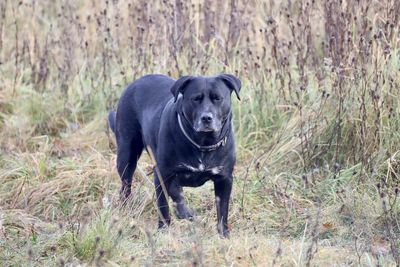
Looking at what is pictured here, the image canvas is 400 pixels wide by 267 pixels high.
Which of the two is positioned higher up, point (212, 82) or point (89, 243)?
point (212, 82)

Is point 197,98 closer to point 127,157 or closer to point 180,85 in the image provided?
point 180,85

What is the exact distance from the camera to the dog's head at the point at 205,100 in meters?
5.20

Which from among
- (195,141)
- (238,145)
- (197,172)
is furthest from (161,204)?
(238,145)

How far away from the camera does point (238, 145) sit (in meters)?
7.12

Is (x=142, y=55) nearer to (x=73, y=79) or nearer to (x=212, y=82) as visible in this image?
(x=73, y=79)

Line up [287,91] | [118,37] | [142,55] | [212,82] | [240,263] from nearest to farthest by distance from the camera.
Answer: [240,263]
[212,82]
[287,91]
[142,55]
[118,37]

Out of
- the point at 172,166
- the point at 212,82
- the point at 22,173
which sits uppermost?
the point at 212,82

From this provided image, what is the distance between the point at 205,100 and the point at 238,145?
1.86 metres

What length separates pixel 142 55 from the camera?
26.9 feet

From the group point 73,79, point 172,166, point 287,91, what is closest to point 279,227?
point 172,166

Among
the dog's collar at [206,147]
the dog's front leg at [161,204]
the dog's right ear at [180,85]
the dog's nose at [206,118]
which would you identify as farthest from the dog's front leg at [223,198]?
the dog's right ear at [180,85]

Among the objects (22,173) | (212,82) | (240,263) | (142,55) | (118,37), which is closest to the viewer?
(240,263)

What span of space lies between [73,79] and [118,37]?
0.67 metres

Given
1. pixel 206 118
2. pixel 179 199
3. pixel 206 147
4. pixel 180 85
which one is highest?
pixel 180 85
